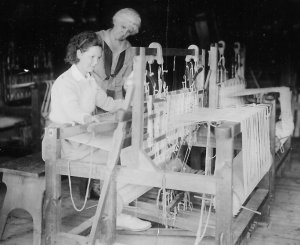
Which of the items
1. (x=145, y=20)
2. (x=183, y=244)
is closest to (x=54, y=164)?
(x=183, y=244)

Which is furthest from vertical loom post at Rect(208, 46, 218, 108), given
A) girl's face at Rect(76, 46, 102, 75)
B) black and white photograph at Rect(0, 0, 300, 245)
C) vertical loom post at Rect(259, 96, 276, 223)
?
girl's face at Rect(76, 46, 102, 75)

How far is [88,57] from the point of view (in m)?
2.84

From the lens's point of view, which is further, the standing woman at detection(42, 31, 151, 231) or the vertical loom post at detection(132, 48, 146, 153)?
the standing woman at detection(42, 31, 151, 231)

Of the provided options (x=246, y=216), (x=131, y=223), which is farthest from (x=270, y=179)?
(x=131, y=223)

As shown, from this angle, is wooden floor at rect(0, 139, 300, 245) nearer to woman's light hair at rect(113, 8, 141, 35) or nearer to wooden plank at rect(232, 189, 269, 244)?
wooden plank at rect(232, 189, 269, 244)

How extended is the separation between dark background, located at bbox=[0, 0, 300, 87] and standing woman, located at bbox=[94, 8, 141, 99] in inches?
121

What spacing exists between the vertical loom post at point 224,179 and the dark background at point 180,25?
4971mm

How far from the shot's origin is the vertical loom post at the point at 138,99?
7.81 feet

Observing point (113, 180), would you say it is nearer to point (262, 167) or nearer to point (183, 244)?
point (183, 244)

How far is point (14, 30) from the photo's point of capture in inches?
285

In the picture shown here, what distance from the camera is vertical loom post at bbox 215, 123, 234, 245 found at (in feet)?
7.47

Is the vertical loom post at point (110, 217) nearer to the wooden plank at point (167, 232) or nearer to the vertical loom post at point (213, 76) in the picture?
the wooden plank at point (167, 232)

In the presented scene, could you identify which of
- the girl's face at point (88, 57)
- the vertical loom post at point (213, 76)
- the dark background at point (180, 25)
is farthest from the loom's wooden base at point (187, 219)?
the dark background at point (180, 25)

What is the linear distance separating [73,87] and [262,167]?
1501mm
